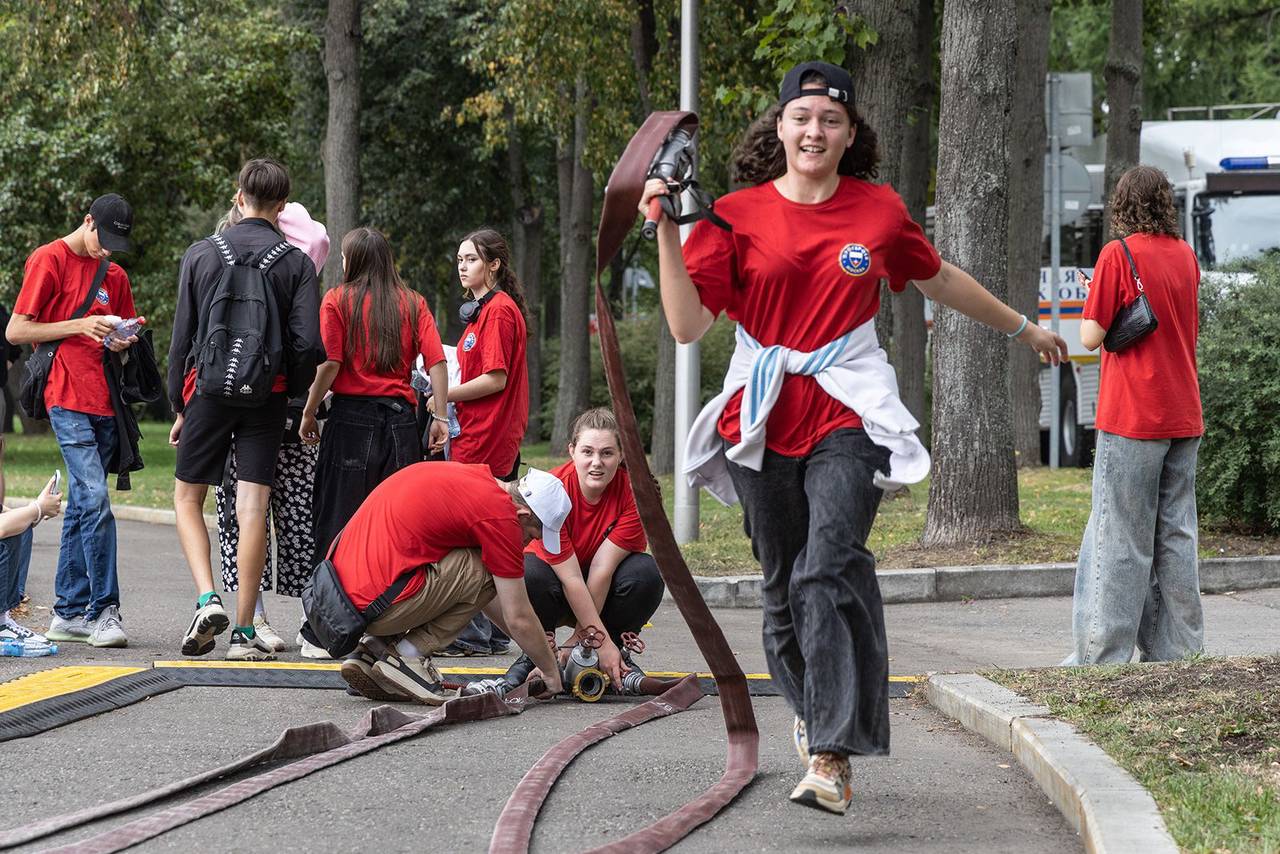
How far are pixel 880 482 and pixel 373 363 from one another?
3543 millimetres

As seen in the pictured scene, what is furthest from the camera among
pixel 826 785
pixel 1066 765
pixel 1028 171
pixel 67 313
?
pixel 1028 171

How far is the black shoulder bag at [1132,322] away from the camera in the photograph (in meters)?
6.62

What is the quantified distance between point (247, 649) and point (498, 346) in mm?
1724

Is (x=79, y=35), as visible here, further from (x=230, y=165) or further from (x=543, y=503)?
(x=543, y=503)

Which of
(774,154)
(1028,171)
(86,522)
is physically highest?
(1028,171)

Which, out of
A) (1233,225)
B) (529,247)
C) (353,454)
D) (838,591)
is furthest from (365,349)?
(529,247)

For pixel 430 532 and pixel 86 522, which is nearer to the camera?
pixel 430 532

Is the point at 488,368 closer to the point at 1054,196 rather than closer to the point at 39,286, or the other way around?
the point at 39,286

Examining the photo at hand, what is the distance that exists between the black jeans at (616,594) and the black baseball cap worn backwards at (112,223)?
239 centimetres

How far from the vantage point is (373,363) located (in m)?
7.44

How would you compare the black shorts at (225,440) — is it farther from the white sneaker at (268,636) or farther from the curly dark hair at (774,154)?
the curly dark hair at (774,154)

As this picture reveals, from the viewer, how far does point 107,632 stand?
7543 millimetres

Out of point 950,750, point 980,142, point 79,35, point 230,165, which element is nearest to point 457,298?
point 230,165

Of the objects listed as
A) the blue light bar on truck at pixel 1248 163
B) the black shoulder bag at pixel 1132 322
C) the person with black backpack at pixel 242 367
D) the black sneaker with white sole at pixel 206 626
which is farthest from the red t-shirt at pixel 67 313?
the blue light bar on truck at pixel 1248 163
